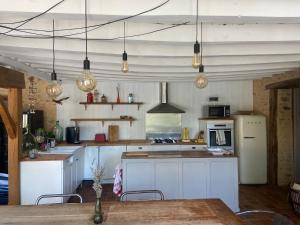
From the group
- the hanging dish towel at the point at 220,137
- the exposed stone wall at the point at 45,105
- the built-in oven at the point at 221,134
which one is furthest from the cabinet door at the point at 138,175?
the exposed stone wall at the point at 45,105

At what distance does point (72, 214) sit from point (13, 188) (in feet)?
7.38

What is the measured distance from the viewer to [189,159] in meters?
4.18

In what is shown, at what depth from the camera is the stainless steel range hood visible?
20.1ft

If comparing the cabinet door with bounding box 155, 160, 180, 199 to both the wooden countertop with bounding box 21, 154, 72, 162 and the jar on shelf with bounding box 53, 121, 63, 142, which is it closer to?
the wooden countertop with bounding box 21, 154, 72, 162

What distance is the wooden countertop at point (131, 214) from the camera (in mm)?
1979

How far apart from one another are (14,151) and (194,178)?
8.99ft

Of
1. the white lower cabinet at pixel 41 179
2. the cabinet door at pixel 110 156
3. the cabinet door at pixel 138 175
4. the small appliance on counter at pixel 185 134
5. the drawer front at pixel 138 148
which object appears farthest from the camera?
the small appliance on counter at pixel 185 134

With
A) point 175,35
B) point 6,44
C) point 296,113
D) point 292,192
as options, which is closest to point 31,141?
point 6,44

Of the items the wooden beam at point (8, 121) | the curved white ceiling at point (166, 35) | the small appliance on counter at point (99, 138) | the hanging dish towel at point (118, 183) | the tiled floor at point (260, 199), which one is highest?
the curved white ceiling at point (166, 35)

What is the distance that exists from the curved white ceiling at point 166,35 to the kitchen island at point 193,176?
1502 millimetres

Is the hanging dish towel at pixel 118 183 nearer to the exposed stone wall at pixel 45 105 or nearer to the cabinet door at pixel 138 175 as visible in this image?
the cabinet door at pixel 138 175

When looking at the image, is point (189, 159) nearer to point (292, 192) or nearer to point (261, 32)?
point (292, 192)

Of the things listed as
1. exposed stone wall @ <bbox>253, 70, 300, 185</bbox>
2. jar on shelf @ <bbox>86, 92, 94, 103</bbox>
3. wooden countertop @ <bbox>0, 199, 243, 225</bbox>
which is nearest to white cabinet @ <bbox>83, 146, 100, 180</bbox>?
jar on shelf @ <bbox>86, 92, 94, 103</bbox>

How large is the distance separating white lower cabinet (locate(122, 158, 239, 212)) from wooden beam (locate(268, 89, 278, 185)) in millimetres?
1936
